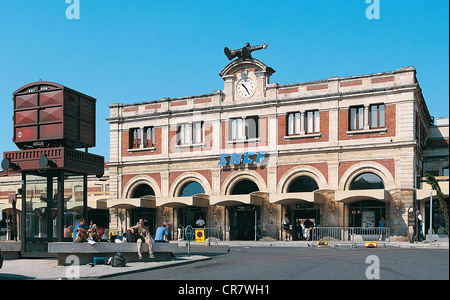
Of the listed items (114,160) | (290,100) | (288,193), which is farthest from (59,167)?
(114,160)

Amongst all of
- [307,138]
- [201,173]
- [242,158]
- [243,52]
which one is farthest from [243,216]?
[243,52]

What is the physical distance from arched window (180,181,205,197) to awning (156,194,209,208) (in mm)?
1266

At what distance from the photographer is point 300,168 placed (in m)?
39.7

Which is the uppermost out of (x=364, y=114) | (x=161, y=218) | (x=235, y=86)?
(x=235, y=86)

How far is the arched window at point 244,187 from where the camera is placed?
41750mm

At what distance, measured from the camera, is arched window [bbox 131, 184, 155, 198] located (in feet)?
151

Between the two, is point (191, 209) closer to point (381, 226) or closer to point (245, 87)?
point (245, 87)

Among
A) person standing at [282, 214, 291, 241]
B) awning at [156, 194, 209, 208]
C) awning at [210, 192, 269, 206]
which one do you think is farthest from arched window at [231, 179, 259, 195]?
person standing at [282, 214, 291, 241]

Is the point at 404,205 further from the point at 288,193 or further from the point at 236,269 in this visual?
the point at 236,269

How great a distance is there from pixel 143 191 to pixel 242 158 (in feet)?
31.9

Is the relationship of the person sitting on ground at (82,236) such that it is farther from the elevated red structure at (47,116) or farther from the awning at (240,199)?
the awning at (240,199)

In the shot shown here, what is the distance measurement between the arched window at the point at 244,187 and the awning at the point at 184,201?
7.45 ft

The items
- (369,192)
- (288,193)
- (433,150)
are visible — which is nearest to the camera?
(369,192)
